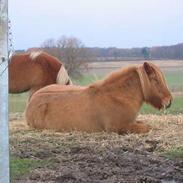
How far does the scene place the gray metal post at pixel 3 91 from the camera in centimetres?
309

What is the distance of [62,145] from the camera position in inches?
267

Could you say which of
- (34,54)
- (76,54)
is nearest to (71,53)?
(76,54)

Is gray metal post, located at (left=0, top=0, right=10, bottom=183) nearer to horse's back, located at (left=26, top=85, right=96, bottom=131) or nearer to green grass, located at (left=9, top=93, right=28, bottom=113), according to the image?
horse's back, located at (left=26, top=85, right=96, bottom=131)

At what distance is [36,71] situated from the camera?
11156 millimetres

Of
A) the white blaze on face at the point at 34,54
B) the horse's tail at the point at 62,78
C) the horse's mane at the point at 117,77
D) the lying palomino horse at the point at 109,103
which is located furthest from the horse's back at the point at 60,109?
the white blaze on face at the point at 34,54

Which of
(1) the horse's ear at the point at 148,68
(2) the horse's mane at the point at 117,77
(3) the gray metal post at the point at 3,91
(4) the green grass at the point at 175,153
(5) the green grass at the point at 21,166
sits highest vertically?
(3) the gray metal post at the point at 3,91

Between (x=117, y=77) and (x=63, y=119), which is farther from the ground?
(x=117, y=77)

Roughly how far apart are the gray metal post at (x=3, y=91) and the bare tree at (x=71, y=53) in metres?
23.6

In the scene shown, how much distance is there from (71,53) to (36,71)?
16.6m

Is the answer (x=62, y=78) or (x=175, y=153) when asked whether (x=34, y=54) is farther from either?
(x=175, y=153)

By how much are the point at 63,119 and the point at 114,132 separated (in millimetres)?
822

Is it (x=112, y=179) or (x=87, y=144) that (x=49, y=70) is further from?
(x=112, y=179)

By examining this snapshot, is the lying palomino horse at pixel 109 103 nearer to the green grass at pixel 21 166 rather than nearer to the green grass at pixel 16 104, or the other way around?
the green grass at pixel 21 166

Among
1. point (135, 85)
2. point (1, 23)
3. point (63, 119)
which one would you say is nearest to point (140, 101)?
point (135, 85)
